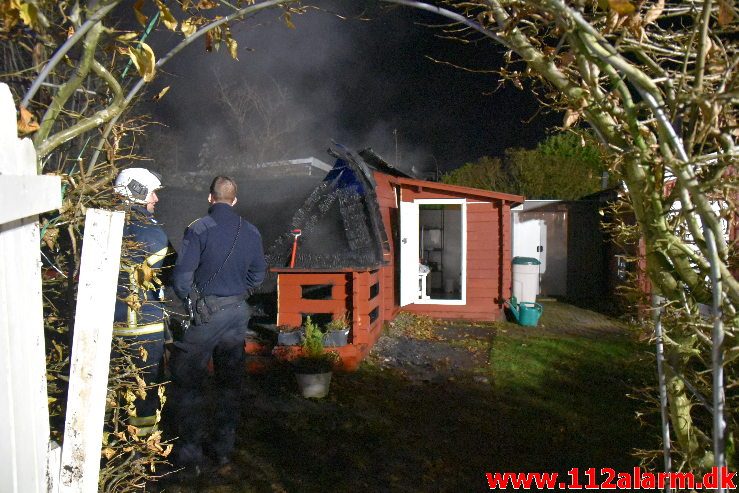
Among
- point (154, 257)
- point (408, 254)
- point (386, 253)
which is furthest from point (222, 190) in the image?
point (408, 254)

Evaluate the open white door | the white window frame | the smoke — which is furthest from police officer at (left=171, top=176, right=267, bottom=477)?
the smoke

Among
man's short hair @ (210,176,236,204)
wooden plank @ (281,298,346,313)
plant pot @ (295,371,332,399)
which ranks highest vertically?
man's short hair @ (210,176,236,204)

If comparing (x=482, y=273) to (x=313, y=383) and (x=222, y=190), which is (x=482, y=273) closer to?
(x=313, y=383)

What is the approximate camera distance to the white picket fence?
1443 mm

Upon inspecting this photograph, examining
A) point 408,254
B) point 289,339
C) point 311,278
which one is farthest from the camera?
point 408,254

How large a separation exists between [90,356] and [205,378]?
227 centimetres

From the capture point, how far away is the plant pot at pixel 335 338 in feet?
21.2

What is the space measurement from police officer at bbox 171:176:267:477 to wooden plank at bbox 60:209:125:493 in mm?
1944

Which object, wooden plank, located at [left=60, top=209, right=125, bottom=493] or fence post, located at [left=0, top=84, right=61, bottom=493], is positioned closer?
fence post, located at [left=0, top=84, right=61, bottom=493]

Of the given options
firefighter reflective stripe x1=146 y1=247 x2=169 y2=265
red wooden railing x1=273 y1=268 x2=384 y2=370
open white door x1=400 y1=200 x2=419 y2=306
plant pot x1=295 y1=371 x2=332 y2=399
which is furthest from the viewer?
open white door x1=400 y1=200 x2=419 y2=306

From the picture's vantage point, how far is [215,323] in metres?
4.01

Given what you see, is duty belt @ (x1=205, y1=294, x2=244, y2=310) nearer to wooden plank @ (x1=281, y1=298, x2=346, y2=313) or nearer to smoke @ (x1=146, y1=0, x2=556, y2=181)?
wooden plank @ (x1=281, y1=298, x2=346, y2=313)

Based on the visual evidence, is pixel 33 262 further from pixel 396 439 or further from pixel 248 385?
pixel 248 385

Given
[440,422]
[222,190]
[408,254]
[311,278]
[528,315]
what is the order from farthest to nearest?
[528,315], [408,254], [311,278], [440,422], [222,190]
